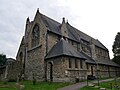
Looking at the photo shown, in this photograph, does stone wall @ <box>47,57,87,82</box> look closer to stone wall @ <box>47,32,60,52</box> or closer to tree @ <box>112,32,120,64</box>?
stone wall @ <box>47,32,60,52</box>

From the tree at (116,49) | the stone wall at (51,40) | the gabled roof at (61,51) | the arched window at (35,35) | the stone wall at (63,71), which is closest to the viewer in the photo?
the stone wall at (63,71)

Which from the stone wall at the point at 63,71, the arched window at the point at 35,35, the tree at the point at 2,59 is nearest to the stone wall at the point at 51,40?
the arched window at the point at 35,35

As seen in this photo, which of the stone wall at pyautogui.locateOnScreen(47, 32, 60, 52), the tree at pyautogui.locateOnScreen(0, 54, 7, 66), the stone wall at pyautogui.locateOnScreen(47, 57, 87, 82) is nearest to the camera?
the stone wall at pyautogui.locateOnScreen(47, 57, 87, 82)

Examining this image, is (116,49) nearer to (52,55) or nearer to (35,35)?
(35,35)

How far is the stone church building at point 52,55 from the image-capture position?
2439 cm

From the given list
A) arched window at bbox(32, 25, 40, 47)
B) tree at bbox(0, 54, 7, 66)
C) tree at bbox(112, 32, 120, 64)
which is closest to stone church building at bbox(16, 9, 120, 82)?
arched window at bbox(32, 25, 40, 47)

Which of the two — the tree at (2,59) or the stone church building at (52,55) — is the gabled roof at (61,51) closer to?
the stone church building at (52,55)

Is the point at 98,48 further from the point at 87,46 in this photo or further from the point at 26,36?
the point at 26,36

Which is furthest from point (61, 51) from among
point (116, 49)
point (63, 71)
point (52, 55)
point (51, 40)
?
point (116, 49)

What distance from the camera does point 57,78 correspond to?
24.1 metres

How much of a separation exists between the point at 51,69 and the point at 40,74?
2.92 metres

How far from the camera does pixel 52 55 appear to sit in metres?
25.6

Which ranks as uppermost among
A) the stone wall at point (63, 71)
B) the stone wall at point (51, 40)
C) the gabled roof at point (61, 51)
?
the stone wall at point (51, 40)

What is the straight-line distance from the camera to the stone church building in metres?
24.4
